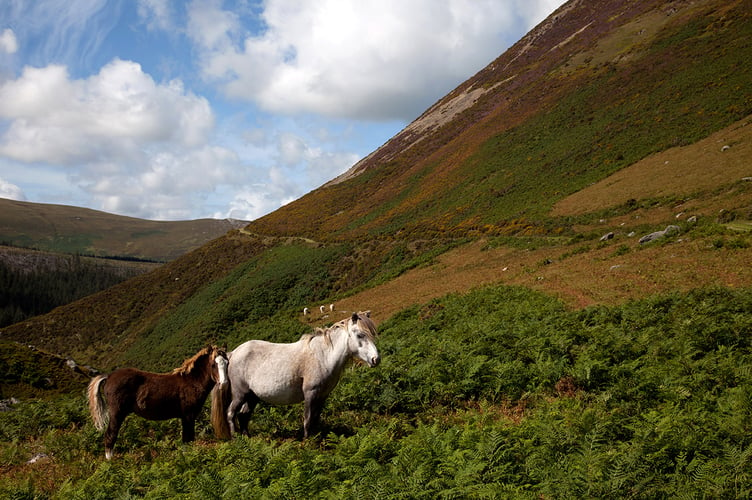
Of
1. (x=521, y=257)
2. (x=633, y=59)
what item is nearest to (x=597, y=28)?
(x=633, y=59)

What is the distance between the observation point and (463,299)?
22031 mm

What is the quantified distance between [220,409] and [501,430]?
209 inches

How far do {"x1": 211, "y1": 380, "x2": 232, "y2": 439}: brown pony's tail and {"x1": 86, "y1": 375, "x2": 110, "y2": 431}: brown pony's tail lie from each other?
1.91 meters

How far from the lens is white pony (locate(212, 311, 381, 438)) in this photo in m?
8.12

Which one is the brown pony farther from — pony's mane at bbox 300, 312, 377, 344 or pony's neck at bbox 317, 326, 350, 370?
pony's neck at bbox 317, 326, 350, 370

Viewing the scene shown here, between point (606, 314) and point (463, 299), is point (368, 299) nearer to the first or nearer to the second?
point (463, 299)

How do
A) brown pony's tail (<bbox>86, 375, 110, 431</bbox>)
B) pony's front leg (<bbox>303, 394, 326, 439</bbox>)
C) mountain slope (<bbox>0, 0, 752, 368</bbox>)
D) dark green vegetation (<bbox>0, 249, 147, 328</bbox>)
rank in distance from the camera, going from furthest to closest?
1. dark green vegetation (<bbox>0, 249, 147, 328</bbox>)
2. mountain slope (<bbox>0, 0, 752, 368</bbox>)
3. pony's front leg (<bbox>303, 394, 326, 439</bbox>)
4. brown pony's tail (<bbox>86, 375, 110, 431</bbox>)

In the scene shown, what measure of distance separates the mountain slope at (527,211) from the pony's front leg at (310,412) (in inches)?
468

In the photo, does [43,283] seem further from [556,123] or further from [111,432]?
[111,432]

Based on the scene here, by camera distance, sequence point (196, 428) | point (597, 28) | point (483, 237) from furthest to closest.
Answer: point (597, 28) → point (483, 237) → point (196, 428)

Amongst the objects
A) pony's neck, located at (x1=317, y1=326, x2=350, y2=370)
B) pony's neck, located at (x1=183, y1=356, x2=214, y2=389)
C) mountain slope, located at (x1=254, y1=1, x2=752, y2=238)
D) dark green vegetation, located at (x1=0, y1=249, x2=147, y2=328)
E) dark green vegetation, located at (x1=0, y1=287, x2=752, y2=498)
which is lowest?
dark green vegetation, located at (x1=0, y1=287, x2=752, y2=498)

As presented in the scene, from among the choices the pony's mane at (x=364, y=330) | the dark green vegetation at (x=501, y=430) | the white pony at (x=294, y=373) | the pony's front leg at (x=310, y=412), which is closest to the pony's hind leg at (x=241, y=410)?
the white pony at (x=294, y=373)

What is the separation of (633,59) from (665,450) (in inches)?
2641

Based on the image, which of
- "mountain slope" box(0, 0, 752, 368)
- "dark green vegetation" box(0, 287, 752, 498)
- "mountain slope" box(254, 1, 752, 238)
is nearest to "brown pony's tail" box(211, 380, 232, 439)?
"dark green vegetation" box(0, 287, 752, 498)
